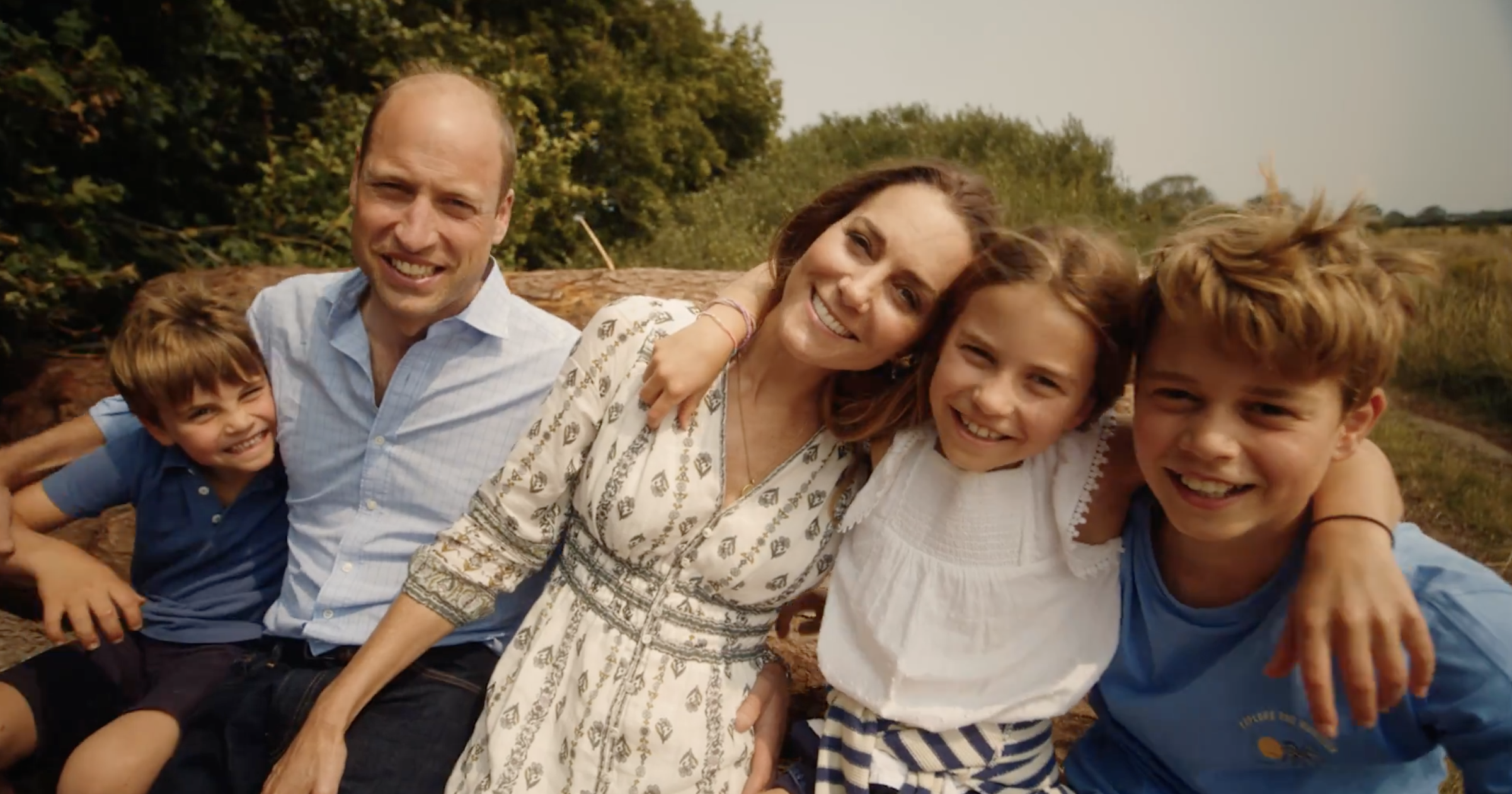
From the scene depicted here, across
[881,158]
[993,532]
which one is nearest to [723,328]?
[993,532]

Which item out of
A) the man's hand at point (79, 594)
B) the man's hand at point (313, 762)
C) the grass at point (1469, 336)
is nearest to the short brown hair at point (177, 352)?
the man's hand at point (79, 594)

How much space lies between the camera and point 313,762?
174cm

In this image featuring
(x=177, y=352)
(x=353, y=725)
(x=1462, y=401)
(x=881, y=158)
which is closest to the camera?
(x=353, y=725)

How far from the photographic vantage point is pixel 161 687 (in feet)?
6.67

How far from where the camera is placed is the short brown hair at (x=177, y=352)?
2.01m

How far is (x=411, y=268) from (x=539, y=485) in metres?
0.65

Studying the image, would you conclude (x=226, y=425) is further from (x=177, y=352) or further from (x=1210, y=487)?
(x=1210, y=487)

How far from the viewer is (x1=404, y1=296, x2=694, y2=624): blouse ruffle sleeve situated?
1.78 m

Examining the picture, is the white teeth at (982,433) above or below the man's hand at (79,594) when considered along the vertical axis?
above

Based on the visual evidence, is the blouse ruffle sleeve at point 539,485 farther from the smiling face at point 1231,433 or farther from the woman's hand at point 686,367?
the smiling face at point 1231,433

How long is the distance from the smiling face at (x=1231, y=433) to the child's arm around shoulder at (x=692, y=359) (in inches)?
30.0

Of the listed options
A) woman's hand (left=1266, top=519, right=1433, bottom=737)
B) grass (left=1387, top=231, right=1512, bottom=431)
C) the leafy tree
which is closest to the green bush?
the leafy tree

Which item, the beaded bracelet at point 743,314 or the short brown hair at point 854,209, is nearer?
the short brown hair at point 854,209

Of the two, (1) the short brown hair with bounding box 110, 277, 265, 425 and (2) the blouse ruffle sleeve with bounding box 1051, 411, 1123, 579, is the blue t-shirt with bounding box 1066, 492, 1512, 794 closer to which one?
(2) the blouse ruffle sleeve with bounding box 1051, 411, 1123, 579
